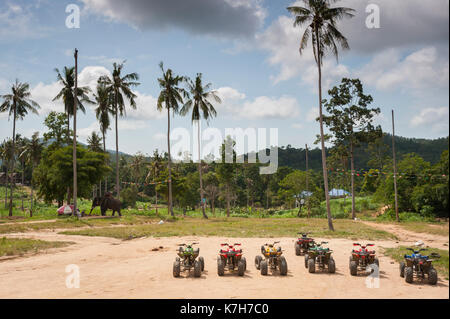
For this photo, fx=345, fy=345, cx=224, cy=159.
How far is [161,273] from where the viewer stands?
36.6 feet

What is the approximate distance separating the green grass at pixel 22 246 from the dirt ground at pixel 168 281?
0.79m

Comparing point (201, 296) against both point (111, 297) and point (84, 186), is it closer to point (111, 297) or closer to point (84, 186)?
point (111, 297)

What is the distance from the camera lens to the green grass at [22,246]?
15.0m

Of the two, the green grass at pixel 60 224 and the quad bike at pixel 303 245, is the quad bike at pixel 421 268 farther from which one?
the green grass at pixel 60 224

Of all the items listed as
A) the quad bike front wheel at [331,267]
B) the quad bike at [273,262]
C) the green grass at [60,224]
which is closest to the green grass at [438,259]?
the quad bike front wheel at [331,267]

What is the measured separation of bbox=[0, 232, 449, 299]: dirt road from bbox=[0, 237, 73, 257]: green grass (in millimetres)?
967

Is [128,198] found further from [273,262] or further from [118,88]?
[273,262]

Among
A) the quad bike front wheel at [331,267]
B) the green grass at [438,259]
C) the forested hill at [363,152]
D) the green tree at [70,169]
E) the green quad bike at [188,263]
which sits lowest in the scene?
the green grass at [438,259]

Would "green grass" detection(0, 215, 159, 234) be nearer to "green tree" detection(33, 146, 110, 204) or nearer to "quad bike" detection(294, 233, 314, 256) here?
"green tree" detection(33, 146, 110, 204)

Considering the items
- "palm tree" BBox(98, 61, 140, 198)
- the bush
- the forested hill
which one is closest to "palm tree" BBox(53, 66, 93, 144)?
"palm tree" BBox(98, 61, 140, 198)

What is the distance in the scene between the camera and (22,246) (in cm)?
1591

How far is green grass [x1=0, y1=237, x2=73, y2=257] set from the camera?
1495cm
